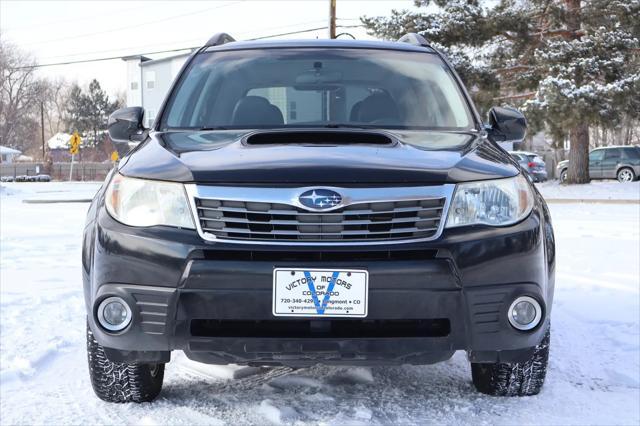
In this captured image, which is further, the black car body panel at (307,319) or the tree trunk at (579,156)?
the tree trunk at (579,156)

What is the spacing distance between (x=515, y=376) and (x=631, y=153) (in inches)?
1088

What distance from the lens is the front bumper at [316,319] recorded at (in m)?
2.43

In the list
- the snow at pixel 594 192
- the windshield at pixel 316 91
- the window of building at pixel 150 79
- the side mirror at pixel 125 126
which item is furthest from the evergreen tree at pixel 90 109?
the side mirror at pixel 125 126

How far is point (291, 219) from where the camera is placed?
97.7 inches

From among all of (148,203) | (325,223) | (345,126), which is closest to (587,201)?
(345,126)

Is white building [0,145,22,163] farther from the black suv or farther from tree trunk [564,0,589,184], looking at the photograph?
the black suv

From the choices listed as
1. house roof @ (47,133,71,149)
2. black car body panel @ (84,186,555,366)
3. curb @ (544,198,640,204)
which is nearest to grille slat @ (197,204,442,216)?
black car body panel @ (84,186,555,366)

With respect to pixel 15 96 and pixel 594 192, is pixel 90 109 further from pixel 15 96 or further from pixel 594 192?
pixel 594 192

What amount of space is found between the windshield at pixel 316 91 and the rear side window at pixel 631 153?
26.5 m

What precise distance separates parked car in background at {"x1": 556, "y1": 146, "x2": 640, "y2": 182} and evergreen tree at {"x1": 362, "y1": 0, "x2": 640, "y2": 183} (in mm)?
5032

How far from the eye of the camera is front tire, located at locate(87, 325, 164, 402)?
294 cm

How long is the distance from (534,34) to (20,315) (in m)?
20.5

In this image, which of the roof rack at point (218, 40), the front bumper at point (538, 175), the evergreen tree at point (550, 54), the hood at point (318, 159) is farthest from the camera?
the front bumper at point (538, 175)

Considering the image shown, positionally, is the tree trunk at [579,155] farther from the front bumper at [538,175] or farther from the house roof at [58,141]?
the house roof at [58,141]
